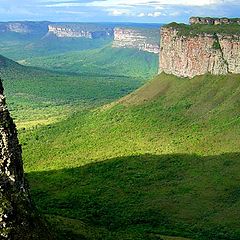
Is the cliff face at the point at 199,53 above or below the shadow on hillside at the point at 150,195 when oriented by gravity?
above

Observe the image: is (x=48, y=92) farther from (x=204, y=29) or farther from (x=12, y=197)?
(x=12, y=197)

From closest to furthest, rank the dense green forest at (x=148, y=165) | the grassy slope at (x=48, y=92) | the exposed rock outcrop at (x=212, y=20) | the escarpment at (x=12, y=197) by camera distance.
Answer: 1. the escarpment at (x=12, y=197)
2. the dense green forest at (x=148, y=165)
3. the exposed rock outcrop at (x=212, y=20)
4. the grassy slope at (x=48, y=92)

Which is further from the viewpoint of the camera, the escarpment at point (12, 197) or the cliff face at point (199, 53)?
the cliff face at point (199, 53)

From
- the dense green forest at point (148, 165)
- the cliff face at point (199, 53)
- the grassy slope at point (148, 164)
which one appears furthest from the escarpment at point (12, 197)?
the cliff face at point (199, 53)

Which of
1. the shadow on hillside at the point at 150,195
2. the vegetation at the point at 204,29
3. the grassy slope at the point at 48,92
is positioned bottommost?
the grassy slope at the point at 48,92

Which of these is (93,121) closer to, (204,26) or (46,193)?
(204,26)

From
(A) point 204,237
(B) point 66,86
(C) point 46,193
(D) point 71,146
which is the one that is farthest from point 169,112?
(B) point 66,86

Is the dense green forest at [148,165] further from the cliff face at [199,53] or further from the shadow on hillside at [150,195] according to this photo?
the cliff face at [199,53]
